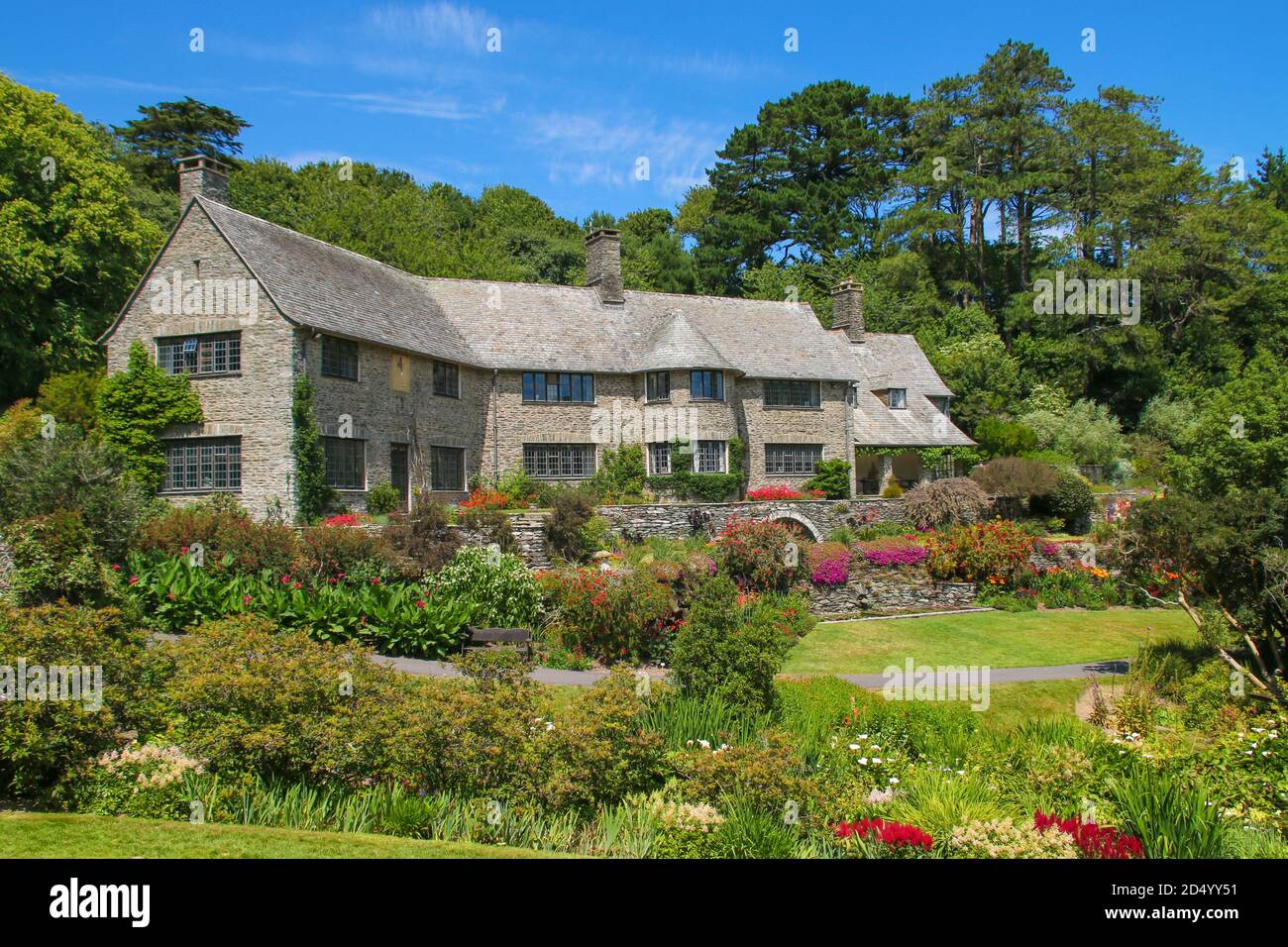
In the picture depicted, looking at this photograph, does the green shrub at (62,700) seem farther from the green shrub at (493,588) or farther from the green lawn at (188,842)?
the green shrub at (493,588)

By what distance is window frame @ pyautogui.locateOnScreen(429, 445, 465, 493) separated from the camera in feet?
100

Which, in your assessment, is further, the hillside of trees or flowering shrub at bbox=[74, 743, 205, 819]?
the hillside of trees

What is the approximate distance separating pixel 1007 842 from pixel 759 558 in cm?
1600

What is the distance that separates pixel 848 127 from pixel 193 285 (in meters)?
48.9

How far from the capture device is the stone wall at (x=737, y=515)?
27.9 meters

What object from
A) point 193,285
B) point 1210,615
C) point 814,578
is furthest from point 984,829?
point 193,285

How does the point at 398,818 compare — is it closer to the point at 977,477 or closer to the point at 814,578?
the point at 814,578

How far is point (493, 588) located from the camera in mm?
19938

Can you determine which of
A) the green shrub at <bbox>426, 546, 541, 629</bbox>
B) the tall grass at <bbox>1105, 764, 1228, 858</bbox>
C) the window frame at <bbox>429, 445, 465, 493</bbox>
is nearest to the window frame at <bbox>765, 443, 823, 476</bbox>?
the window frame at <bbox>429, 445, 465, 493</bbox>

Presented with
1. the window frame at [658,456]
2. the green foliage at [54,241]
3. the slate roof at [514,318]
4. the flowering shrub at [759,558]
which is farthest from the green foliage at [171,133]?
the flowering shrub at [759,558]

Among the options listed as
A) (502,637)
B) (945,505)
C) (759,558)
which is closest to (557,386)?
(759,558)

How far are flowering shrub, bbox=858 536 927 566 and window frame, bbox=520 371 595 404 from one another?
1295 centimetres

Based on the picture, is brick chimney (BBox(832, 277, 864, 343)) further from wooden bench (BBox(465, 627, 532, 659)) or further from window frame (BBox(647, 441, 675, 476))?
wooden bench (BBox(465, 627, 532, 659))

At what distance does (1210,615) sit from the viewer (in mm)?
16922
